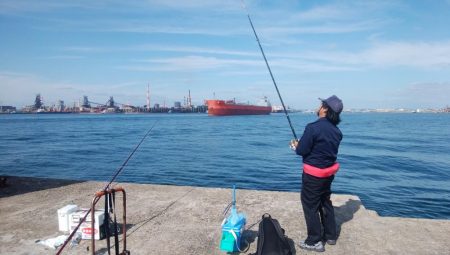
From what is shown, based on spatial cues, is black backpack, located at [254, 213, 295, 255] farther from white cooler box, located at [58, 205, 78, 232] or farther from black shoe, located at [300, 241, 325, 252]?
white cooler box, located at [58, 205, 78, 232]

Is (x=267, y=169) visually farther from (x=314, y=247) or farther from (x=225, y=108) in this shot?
(x=225, y=108)

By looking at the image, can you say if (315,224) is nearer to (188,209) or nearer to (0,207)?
(188,209)

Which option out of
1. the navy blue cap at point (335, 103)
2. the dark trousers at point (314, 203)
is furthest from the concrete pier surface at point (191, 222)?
the navy blue cap at point (335, 103)

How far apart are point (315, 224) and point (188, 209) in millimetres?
2058

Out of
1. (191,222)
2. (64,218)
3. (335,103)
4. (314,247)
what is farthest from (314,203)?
(64,218)

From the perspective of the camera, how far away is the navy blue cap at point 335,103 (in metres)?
3.63

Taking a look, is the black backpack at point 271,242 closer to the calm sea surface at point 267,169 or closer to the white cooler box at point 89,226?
the white cooler box at point 89,226

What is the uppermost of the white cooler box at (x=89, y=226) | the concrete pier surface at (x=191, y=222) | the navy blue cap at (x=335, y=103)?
the navy blue cap at (x=335, y=103)

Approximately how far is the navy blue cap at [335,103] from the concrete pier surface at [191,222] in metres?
1.55

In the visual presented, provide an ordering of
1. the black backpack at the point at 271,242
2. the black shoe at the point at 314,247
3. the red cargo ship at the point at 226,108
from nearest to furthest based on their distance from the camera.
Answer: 1. the black backpack at the point at 271,242
2. the black shoe at the point at 314,247
3. the red cargo ship at the point at 226,108

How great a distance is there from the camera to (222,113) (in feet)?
282

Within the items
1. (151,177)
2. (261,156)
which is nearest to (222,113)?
(261,156)

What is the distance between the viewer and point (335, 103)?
12.0 ft

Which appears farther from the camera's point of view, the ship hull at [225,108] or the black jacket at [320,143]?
the ship hull at [225,108]
